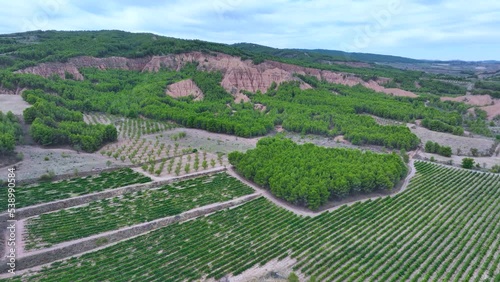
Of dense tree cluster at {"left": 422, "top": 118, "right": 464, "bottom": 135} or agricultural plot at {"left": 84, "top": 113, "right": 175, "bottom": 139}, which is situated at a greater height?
agricultural plot at {"left": 84, "top": 113, "right": 175, "bottom": 139}

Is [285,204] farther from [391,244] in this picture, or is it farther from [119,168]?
[119,168]

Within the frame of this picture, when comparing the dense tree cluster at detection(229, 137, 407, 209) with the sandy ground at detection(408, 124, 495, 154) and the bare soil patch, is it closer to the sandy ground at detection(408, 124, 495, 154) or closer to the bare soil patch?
the sandy ground at detection(408, 124, 495, 154)

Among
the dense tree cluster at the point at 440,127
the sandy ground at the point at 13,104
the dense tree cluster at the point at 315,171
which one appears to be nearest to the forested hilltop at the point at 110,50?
the sandy ground at the point at 13,104

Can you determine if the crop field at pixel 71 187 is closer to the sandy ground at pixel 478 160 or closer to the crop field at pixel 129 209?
the crop field at pixel 129 209

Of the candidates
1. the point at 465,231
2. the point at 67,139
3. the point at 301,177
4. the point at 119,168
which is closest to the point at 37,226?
the point at 119,168

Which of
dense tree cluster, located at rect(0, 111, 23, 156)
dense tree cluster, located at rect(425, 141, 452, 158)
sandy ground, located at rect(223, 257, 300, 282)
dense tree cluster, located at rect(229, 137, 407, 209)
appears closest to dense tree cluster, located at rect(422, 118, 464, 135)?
dense tree cluster, located at rect(425, 141, 452, 158)

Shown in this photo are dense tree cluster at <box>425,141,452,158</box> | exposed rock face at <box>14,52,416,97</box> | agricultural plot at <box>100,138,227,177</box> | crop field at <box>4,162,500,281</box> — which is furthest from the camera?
exposed rock face at <box>14,52,416,97</box>
